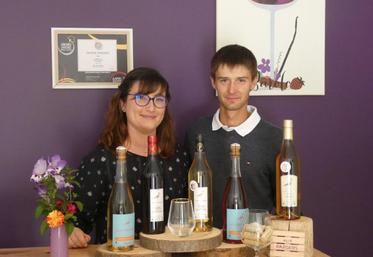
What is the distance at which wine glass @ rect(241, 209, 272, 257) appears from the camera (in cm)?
137

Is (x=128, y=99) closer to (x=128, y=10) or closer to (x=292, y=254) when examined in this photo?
(x=128, y=10)

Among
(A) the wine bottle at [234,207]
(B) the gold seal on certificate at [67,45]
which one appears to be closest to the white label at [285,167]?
(A) the wine bottle at [234,207]

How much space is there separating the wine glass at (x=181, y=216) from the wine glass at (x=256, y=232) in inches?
6.0

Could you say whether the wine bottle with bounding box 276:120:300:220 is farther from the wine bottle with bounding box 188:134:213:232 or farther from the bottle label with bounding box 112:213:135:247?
the bottle label with bounding box 112:213:135:247

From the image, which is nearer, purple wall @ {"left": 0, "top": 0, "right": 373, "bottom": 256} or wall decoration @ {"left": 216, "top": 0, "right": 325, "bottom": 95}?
purple wall @ {"left": 0, "top": 0, "right": 373, "bottom": 256}

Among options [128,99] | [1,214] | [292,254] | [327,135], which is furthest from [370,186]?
[1,214]

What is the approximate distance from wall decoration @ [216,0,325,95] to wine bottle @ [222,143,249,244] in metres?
0.78

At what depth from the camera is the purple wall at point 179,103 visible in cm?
207

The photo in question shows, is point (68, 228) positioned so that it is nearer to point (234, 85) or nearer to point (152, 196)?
point (152, 196)

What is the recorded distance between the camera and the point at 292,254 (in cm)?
145

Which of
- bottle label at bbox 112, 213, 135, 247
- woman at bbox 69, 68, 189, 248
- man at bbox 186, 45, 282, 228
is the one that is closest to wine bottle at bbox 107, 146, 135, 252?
bottle label at bbox 112, 213, 135, 247

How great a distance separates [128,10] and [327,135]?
102cm

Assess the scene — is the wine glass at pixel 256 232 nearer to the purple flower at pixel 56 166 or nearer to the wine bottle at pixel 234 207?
the wine bottle at pixel 234 207

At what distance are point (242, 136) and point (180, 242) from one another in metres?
0.67
